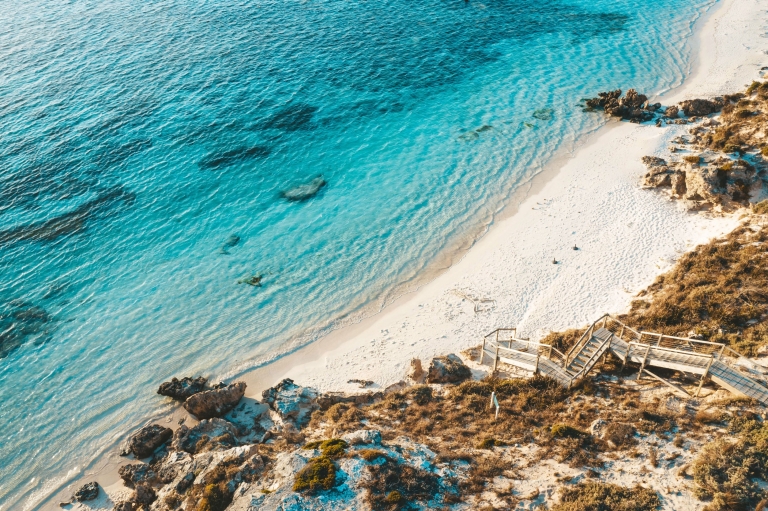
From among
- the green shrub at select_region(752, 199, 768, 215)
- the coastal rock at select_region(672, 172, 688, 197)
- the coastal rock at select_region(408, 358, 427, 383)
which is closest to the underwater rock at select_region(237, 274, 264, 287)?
the coastal rock at select_region(408, 358, 427, 383)

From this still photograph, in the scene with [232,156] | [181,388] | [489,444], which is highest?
[232,156]

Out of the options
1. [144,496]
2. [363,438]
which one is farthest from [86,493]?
[363,438]

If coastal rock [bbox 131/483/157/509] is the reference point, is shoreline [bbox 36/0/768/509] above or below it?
above

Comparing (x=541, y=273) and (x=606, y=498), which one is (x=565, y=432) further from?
(x=541, y=273)

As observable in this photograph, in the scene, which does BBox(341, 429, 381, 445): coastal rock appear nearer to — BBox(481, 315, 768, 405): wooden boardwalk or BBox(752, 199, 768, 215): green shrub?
BBox(481, 315, 768, 405): wooden boardwalk

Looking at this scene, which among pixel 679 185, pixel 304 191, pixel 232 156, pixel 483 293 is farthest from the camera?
pixel 232 156

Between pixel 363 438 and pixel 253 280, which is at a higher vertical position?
pixel 363 438

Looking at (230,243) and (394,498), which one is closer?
(394,498)
